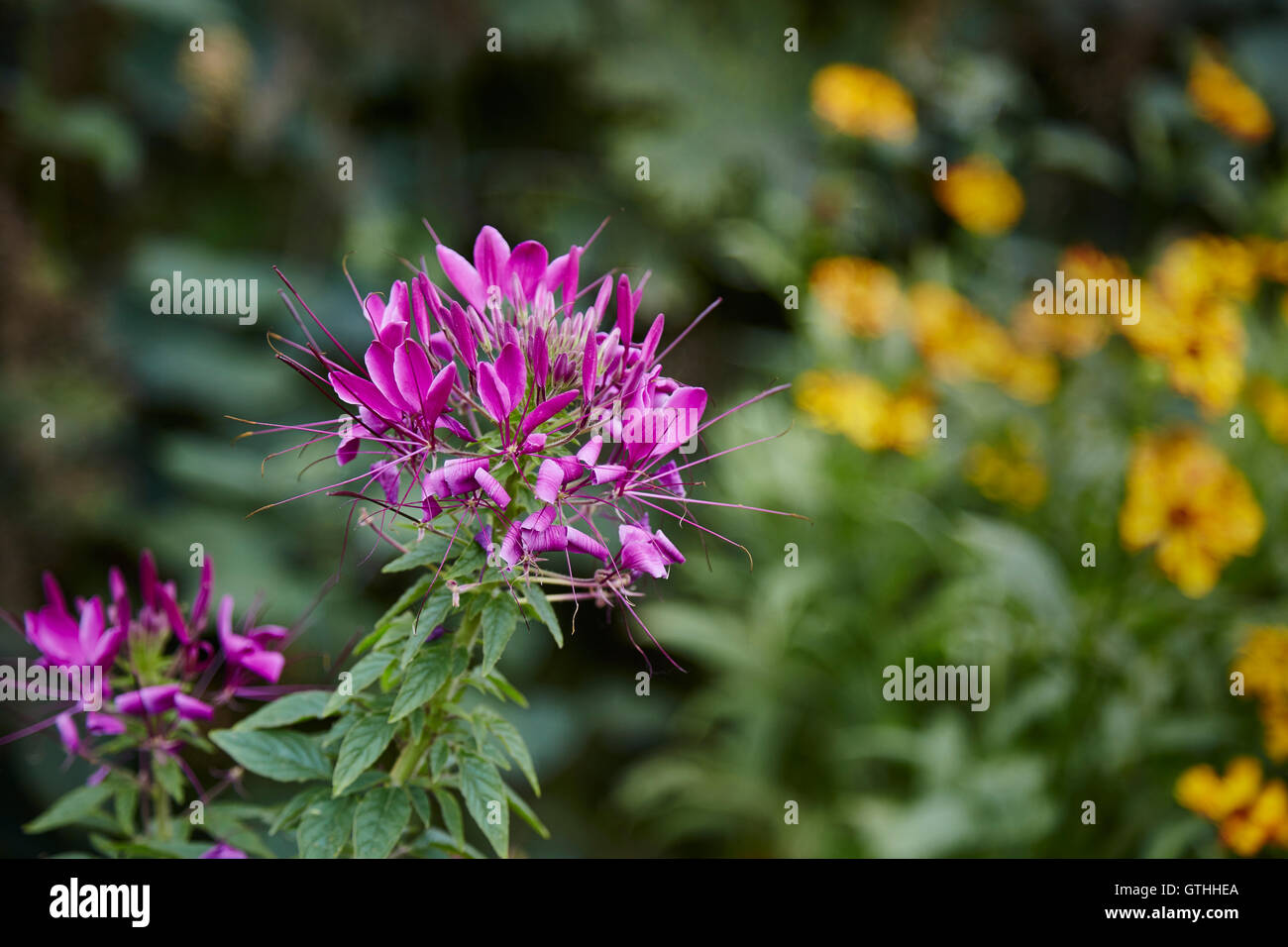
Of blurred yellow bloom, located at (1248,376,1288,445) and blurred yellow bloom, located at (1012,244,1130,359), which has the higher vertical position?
blurred yellow bloom, located at (1012,244,1130,359)

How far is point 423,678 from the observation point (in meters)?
0.65

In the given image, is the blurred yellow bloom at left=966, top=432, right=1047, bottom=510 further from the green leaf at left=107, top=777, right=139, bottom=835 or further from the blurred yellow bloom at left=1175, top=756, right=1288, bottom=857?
the green leaf at left=107, top=777, right=139, bottom=835

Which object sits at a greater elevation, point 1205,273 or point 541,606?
point 1205,273

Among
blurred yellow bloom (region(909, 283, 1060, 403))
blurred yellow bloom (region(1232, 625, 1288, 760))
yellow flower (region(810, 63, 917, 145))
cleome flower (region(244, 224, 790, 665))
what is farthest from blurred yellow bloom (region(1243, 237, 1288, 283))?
cleome flower (region(244, 224, 790, 665))

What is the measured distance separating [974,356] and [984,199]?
21.4 inches

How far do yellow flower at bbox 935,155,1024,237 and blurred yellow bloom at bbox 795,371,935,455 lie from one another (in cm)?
64

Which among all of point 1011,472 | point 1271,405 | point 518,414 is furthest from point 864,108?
point 518,414

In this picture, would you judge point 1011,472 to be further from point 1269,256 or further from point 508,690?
point 508,690

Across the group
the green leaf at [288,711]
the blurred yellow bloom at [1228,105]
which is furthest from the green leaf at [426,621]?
the blurred yellow bloom at [1228,105]

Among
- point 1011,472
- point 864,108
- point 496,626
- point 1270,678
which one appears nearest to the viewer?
point 496,626

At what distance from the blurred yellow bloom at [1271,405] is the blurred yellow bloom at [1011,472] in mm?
523

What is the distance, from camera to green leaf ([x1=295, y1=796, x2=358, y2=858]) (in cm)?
66

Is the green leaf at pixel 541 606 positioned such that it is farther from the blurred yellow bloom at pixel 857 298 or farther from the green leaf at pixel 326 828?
the blurred yellow bloom at pixel 857 298

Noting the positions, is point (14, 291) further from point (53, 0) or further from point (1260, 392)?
point (1260, 392)
